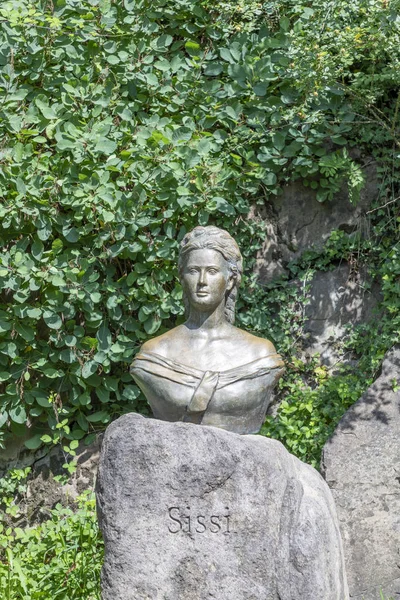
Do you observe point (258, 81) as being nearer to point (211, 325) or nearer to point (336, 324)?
point (336, 324)

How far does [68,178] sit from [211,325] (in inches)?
74.6

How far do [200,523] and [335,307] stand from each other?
106 inches

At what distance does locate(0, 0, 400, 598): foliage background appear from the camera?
227 inches

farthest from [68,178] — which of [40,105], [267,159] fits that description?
[267,159]

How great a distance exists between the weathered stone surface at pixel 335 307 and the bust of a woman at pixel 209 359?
1708mm

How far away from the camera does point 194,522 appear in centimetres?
362

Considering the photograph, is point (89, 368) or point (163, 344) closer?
point (163, 344)

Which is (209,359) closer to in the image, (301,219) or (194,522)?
(194,522)

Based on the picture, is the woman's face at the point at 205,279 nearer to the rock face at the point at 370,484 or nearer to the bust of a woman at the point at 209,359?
the bust of a woman at the point at 209,359

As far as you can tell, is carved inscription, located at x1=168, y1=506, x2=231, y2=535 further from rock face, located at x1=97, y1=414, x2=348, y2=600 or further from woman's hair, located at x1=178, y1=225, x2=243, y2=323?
woman's hair, located at x1=178, y1=225, x2=243, y2=323

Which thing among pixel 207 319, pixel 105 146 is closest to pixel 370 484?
pixel 207 319

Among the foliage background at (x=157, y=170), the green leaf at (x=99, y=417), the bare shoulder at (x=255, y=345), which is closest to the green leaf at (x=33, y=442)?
the foliage background at (x=157, y=170)

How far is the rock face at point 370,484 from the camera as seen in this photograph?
5312 millimetres

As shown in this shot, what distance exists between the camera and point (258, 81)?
6.07m
